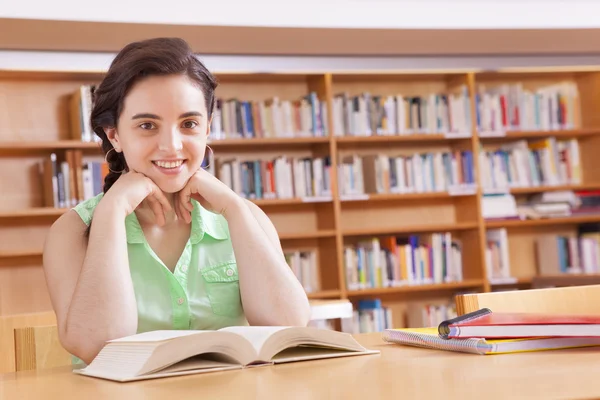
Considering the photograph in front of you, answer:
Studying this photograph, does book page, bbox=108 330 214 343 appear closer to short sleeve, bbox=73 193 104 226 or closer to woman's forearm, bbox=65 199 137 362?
woman's forearm, bbox=65 199 137 362

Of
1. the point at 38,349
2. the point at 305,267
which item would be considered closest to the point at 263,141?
the point at 305,267

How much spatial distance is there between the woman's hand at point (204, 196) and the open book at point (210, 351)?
0.47m

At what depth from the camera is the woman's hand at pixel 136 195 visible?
64.1 inches

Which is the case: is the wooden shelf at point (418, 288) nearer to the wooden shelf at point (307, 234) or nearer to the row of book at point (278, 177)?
the wooden shelf at point (307, 234)

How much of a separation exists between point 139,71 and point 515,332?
0.87m

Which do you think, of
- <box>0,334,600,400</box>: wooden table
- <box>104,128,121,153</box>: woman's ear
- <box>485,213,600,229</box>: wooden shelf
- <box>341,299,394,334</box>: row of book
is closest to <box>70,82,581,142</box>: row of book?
<box>485,213,600,229</box>: wooden shelf

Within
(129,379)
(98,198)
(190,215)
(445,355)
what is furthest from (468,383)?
(98,198)

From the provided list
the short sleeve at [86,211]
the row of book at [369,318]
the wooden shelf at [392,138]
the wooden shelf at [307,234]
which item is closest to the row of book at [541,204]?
the wooden shelf at [392,138]

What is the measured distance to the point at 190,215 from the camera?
179 cm

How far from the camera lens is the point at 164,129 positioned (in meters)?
1.64

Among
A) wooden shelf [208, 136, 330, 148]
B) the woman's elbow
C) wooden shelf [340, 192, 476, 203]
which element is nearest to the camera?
the woman's elbow

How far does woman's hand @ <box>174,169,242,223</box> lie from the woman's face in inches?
1.2

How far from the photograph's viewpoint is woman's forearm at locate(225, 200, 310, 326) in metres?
1.64

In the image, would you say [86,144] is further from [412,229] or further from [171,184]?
[171,184]
